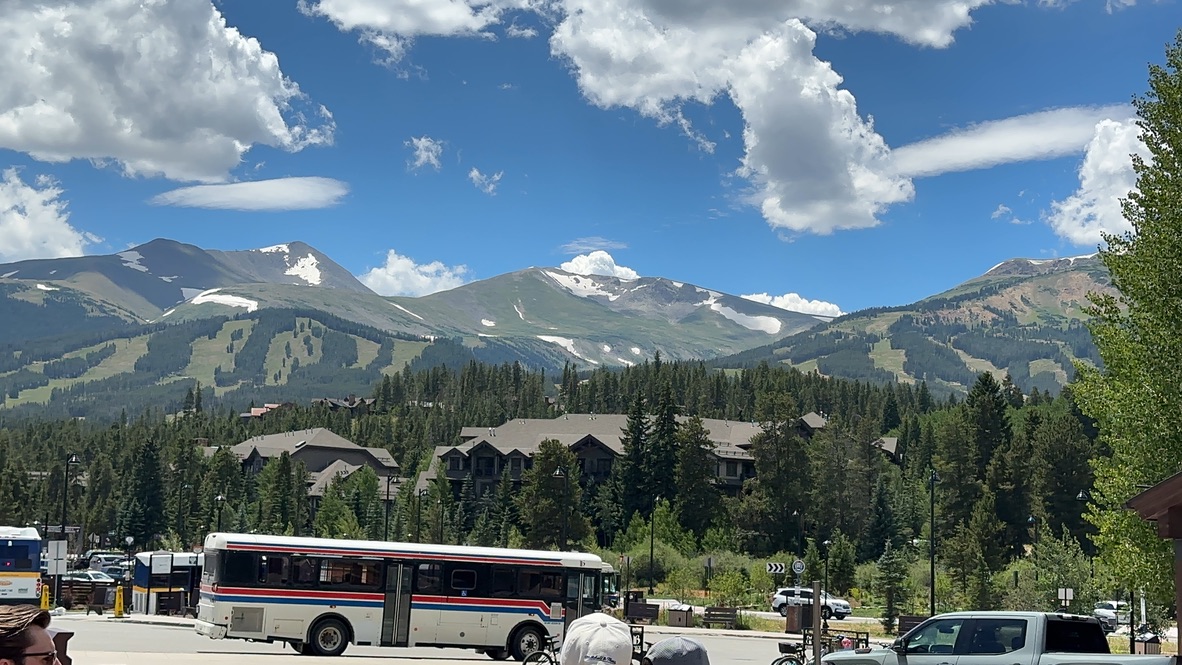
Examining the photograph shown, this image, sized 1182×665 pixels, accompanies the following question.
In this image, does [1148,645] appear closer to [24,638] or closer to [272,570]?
[272,570]

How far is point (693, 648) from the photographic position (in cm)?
618

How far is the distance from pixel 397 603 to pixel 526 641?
355cm

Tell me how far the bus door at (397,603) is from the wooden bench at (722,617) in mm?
22953

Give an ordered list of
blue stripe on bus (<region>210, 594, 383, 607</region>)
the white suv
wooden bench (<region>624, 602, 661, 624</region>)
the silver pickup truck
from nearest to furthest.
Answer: the silver pickup truck < blue stripe on bus (<region>210, 594, 383, 607</region>) < wooden bench (<region>624, 602, 661, 624</region>) < the white suv

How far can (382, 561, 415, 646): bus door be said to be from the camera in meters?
30.3

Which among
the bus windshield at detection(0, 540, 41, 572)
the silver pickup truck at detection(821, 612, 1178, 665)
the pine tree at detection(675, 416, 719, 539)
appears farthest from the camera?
the pine tree at detection(675, 416, 719, 539)

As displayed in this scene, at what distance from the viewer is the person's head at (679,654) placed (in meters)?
6.10

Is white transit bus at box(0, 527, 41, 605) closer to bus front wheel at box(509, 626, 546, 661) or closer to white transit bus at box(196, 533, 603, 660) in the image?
white transit bus at box(196, 533, 603, 660)

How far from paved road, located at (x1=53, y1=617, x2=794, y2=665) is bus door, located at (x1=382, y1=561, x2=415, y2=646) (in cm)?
54

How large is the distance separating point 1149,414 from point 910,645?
9.13 meters

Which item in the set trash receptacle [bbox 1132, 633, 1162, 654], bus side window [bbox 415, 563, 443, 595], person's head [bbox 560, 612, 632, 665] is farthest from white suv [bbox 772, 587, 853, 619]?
person's head [bbox 560, 612, 632, 665]

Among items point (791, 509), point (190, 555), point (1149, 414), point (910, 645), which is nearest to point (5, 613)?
point (910, 645)

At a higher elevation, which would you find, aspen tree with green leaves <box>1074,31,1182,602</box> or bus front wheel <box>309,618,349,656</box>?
aspen tree with green leaves <box>1074,31,1182,602</box>

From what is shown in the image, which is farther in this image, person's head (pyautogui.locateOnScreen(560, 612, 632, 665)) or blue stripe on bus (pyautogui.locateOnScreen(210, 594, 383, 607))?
blue stripe on bus (pyautogui.locateOnScreen(210, 594, 383, 607))
